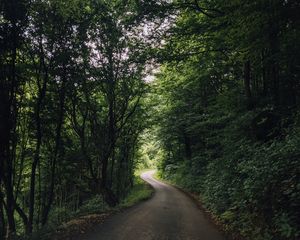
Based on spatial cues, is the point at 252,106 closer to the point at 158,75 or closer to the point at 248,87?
the point at 248,87

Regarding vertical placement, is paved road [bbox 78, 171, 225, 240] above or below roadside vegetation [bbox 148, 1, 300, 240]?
below

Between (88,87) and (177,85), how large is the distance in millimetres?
9874

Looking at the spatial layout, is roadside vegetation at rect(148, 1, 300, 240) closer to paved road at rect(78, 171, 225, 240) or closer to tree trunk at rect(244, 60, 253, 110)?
tree trunk at rect(244, 60, 253, 110)

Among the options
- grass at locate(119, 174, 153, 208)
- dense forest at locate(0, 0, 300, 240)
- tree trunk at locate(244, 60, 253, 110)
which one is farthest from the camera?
grass at locate(119, 174, 153, 208)

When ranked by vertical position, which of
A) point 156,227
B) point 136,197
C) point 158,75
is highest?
point 158,75

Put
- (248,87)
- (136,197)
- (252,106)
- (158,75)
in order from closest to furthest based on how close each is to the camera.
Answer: (252,106), (248,87), (158,75), (136,197)

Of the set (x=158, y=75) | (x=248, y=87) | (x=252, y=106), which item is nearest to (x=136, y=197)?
(x=158, y=75)

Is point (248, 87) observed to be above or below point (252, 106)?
above

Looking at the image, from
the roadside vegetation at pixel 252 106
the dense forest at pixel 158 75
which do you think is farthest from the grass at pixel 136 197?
the roadside vegetation at pixel 252 106

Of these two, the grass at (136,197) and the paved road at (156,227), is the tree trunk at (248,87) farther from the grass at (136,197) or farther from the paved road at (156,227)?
the grass at (136,197)

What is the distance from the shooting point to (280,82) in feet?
42.1

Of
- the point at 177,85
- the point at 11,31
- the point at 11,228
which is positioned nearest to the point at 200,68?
the point at 177,85

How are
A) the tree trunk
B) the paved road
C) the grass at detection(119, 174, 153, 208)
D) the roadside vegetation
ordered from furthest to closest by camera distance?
the grass at detection(119, 174, 153, 208) → the tree trunk → the paved road → the roadside vegetation

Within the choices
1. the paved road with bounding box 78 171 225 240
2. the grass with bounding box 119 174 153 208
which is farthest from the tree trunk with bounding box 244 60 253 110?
the grass with bounding box 119 174 153 208
